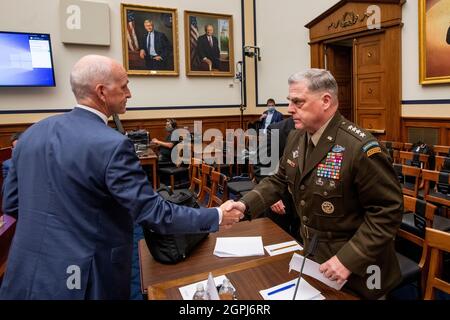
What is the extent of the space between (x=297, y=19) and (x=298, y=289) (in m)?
7.69

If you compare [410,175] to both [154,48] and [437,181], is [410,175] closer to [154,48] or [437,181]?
[437,181]

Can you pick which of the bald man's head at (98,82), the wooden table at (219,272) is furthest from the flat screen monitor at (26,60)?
the bald man's head at (98,82)

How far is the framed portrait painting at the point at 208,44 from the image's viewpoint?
8.12 m

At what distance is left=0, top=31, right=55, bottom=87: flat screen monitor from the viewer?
6487 mm

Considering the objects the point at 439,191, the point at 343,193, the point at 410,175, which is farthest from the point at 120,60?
the point at 343,193

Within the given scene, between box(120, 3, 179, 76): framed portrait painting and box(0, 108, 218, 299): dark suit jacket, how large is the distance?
6.70 m

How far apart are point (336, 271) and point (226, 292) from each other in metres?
0.43

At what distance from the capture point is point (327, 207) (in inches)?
58.1

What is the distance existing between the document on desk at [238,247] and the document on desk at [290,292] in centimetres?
35

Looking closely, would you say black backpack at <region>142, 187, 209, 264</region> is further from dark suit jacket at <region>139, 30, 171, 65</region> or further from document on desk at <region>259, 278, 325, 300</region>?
dark suit jacket at <region>139, 30, 171, 65</region>

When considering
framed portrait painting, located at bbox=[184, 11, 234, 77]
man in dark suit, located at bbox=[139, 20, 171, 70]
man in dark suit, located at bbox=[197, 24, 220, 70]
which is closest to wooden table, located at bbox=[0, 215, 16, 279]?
man in dark suit, located at bbox=[139, 20, 171, 70]

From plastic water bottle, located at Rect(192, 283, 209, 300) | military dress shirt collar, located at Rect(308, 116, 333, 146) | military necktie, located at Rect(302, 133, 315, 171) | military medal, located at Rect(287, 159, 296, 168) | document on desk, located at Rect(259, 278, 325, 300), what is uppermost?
military dress shirt collar, located at Rect(308, 116, 333, 146)

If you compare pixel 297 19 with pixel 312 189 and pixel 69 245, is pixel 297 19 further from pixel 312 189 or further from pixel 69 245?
pixel 69 245

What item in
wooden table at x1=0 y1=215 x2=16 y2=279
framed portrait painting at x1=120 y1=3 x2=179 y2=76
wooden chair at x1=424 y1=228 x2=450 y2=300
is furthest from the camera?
framed portrait painting at x1=120 y1=3 x2=179 y2=76
